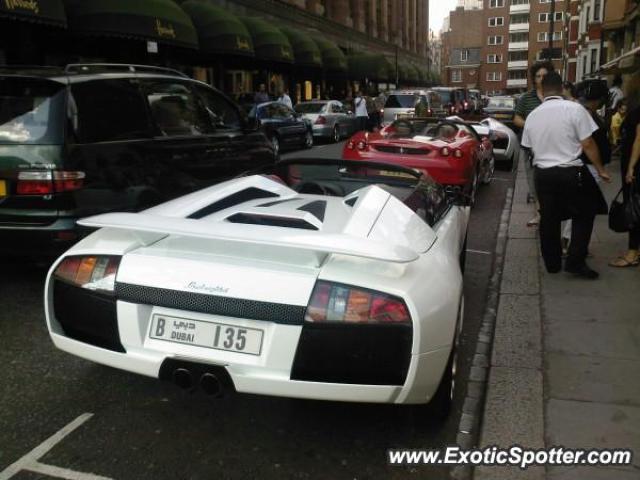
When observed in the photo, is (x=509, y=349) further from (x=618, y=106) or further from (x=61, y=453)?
(x=618, y=106)

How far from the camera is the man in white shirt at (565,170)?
5.21 metres

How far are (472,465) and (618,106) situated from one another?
13987 mm

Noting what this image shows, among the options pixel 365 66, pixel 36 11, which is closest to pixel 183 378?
pixel 36 11

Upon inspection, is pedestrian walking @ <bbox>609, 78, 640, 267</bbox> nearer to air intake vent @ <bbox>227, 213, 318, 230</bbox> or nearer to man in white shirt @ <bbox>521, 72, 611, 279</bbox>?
man in white shirt @ <bbox>521, 72, 611, 279</bbox>

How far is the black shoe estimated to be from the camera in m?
5.40

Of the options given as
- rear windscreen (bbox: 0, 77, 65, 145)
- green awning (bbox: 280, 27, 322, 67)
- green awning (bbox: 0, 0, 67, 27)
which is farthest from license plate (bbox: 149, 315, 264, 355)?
green awning (bbox: 280, 27, 322, 67)

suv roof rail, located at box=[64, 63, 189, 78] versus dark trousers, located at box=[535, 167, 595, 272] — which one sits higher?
suv roof rail, located at box=[64, 63, 189, 78]

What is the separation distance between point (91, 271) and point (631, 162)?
4.63m

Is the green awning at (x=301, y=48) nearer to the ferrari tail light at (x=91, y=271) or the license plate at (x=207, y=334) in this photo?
the ferrari tail light at (x=91, y=271)

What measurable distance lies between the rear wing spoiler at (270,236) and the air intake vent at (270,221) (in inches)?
17.0

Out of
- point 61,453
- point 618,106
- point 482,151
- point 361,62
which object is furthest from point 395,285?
point 361,62

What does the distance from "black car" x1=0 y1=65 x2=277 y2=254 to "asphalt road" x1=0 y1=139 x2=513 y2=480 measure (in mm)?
1273

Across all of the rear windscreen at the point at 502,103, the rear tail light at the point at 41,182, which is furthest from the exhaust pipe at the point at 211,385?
the rear windscreen at the point at 502,103

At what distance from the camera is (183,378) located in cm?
259
